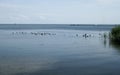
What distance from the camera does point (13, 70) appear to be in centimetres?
2070

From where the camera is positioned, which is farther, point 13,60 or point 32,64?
point 13,60

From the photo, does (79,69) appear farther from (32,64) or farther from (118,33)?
(118,33)

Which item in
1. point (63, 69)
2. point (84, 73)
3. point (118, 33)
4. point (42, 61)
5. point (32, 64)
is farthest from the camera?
point (118, 33)

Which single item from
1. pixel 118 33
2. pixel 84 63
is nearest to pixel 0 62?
pixel 84 63

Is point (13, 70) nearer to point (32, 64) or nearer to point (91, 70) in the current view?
point (32, 64)

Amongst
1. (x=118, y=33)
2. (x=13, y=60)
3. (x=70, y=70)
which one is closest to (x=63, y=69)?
(x=70, y=70)

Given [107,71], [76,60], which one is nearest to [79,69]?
[107,71]

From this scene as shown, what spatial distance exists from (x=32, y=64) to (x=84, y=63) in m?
5.07

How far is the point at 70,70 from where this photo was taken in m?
21.3

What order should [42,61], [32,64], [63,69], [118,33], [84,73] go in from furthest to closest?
1. [118,33]
2. [42,61]
3. [32,64]
4. [63,69]
5. [84,73]

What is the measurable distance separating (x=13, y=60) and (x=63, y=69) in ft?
20.9

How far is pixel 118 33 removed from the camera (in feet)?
151

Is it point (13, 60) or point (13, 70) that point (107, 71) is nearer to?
point (13, 70)

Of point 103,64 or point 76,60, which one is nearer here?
point 103,64
